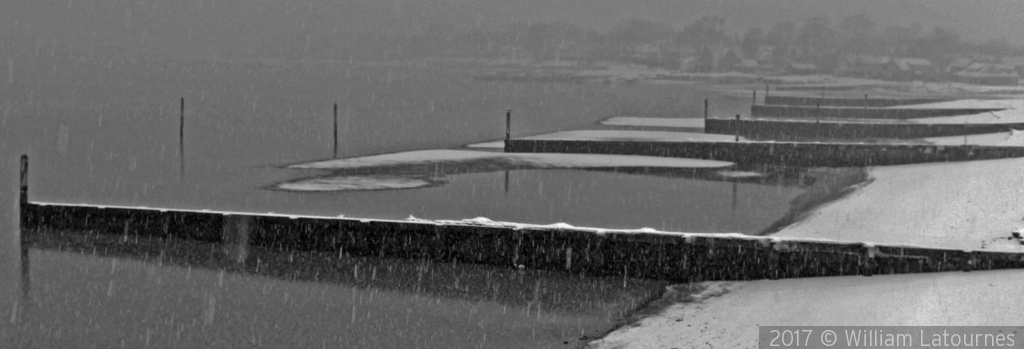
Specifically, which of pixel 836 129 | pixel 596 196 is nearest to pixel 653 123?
pixel 836 129

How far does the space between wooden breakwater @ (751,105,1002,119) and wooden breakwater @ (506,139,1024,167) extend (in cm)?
2184

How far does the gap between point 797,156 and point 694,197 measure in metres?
7.90

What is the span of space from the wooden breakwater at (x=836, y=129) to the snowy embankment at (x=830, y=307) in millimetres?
27877

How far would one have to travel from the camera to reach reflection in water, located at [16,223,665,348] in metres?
11.9

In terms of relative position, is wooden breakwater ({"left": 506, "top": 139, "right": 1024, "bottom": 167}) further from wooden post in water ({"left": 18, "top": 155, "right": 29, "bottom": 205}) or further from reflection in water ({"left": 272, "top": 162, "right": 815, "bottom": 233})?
wooden post in water ({"left": 18, "top": 155, "right": 29, "bottom": 205})

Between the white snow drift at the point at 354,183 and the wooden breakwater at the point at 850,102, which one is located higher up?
the wooden breakwater at the point at 850,102

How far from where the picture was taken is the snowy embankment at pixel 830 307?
1077cm

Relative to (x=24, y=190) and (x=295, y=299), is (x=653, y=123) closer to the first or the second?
(x=24, y=190)

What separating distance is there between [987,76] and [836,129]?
451 feet

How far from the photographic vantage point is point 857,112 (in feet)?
194

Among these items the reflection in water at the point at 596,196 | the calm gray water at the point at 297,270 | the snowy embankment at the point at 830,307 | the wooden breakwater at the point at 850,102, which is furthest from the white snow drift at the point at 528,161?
the wooden breakwater at the point at 850,102

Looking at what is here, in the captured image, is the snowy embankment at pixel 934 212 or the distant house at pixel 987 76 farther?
the distant house at pixel 987 76

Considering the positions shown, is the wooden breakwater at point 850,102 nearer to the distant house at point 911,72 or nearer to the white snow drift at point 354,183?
the white snow drift at point 354,183

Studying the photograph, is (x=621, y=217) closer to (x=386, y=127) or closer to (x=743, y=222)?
(x=743, y=222)
